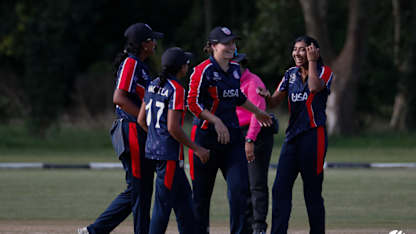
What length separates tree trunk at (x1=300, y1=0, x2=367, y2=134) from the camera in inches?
1177

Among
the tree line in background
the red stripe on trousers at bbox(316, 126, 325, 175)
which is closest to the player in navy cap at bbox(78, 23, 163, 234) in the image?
the red stripe on trousers at bbox(316, 126, 325, 175)

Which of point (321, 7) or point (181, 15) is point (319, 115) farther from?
point (181, 15)

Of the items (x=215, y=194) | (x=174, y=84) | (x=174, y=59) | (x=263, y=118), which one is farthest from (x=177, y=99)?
(x=215, y=194)

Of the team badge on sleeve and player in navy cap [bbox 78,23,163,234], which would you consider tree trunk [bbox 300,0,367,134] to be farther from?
player in navy cap [bbox 78,23,163,234]

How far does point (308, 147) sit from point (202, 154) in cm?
134

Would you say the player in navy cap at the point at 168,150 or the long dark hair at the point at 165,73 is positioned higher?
the long dark hair at the point at 165,73

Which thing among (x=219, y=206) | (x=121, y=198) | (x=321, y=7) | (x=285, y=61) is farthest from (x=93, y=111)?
(x=121, y=198)

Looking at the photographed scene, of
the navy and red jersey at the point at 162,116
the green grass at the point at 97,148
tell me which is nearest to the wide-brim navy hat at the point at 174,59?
the navy and red jersey at the point at 162,116

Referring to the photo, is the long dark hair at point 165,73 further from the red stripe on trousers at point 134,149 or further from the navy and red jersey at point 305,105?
the navy and red jersey at point 305,105

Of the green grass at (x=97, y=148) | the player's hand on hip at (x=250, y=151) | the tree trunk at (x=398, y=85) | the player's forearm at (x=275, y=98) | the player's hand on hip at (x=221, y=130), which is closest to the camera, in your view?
the player's hand on hip at (x=221, y=130)

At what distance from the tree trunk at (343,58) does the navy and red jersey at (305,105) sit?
69.8 ft

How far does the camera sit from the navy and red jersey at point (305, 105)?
8586 mm

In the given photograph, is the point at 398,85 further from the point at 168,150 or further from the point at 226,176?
the point at 168,150

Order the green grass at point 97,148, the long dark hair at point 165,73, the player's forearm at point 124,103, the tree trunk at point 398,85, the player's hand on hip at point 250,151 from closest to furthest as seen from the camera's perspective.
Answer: the long dark hair at point 165,73 → the player's forearm at point 124,103 → the player's hand on hip at point 250,151 → the green grass at point 97,148 → the tree trunk at point 398,85
